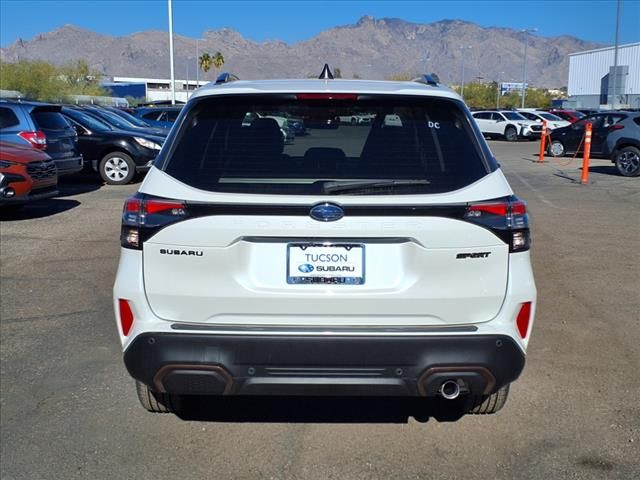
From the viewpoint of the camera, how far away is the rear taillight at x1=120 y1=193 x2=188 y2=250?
324cm

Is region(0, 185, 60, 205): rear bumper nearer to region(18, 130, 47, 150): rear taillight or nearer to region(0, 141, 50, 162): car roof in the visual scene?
region(0, 141, 50, 162): car roof

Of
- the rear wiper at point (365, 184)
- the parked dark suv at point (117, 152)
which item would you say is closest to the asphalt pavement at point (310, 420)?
the rear wiper at point (365, 184)

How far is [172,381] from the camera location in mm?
3344

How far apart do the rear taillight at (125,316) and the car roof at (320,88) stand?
3.58 ft

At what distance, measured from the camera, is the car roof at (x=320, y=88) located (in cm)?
356

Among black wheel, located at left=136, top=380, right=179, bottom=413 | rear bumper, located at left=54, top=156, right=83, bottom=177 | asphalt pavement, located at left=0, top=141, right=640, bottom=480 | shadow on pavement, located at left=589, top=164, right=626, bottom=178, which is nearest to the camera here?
asphalt pavement, located at left=0, top=141, right=640, bottom=480

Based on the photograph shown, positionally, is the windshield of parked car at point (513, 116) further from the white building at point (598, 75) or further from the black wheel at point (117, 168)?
the white building at point (598, 75)

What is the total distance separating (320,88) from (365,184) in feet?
2.20

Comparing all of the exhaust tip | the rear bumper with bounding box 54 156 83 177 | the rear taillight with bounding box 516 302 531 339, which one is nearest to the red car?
the rear bumper with bounding box 54 156 83 177

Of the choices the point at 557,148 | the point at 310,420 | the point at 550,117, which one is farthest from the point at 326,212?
the point at 550,117

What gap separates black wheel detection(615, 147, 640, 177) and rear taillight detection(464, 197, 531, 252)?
16.1 meters

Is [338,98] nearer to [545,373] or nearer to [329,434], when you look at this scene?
[329,434]

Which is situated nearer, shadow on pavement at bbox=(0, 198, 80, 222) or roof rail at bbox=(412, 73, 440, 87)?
roof rail at bbox=(412, 73, 440, 87)

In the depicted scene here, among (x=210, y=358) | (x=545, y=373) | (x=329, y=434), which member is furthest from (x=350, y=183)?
(x=545, y=373)
